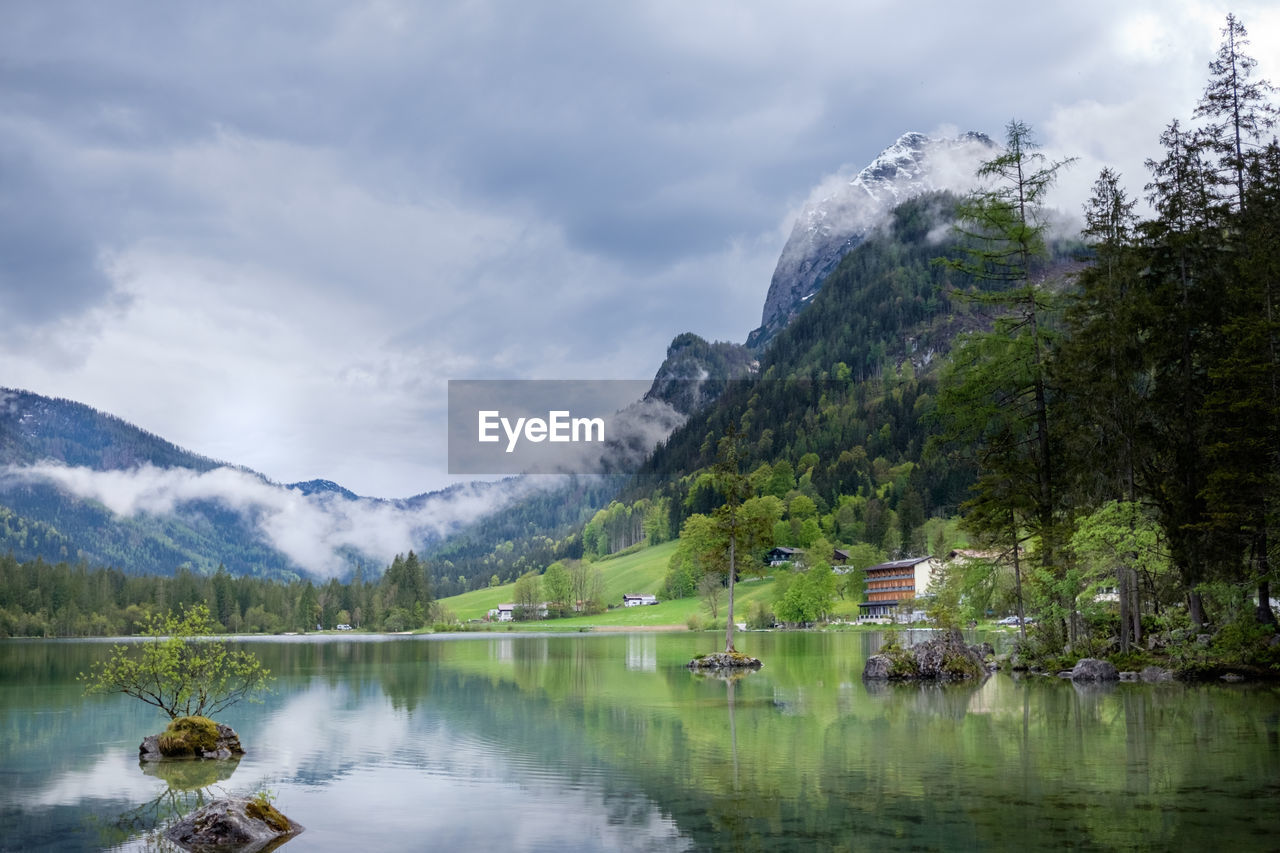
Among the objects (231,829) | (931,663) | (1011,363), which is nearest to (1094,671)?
(931,663)

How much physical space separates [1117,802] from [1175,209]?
37.6 m

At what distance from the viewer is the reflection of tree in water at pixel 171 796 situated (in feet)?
59.4

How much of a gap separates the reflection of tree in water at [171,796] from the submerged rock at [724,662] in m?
40.6

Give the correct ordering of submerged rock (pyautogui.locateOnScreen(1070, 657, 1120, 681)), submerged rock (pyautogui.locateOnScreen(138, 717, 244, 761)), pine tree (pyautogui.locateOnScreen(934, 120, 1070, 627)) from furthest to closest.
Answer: pine tree (pyautogui.locateOnScreen(934, 120, 1070, 627))
submerged rock (pyautogui.locateOnScreen(1070, 657, 1120, 681))
submerged rock (pyautogui.locateOnScreen(138, 717, 244, 761))

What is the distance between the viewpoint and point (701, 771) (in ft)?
76.3

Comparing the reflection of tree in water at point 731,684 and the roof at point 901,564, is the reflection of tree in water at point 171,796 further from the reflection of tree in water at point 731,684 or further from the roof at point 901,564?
the roof at point 901,564

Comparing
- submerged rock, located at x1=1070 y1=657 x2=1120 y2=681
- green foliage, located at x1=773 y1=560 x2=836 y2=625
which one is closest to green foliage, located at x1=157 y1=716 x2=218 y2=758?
submerged rock, located at x1=1070 y1=657 x2=1120 y2=681

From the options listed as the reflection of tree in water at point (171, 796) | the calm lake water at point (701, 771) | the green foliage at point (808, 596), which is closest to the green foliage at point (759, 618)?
the green foliage at point (808, 596)

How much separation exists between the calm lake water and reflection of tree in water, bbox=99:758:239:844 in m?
0.10

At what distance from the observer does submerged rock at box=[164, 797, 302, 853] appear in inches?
643

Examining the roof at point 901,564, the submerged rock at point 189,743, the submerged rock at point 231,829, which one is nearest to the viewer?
the submerged rock at point 231,829

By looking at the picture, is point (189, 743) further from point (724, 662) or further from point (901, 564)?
point (901, 564)

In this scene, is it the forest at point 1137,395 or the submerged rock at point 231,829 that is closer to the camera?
the submerged rock at point 231,829

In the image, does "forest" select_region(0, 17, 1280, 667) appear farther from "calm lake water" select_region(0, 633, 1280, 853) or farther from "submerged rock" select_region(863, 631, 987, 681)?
"calm lake water" select_region(0, 633, 1280, 853)
